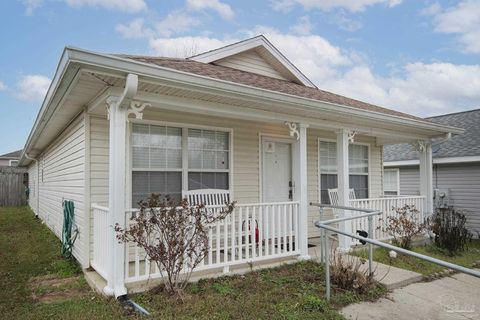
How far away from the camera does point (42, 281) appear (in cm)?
455

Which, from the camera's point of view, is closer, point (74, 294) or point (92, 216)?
point (74, 294)

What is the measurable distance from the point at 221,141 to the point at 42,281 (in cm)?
347

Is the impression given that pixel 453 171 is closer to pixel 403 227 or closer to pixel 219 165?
pixel 403 227

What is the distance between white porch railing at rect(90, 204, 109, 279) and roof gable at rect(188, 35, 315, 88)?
12.7 feet

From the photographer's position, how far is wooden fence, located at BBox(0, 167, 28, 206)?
58.7 ft

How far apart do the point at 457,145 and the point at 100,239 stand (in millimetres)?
10740

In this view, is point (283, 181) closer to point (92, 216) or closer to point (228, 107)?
point (228, 107)

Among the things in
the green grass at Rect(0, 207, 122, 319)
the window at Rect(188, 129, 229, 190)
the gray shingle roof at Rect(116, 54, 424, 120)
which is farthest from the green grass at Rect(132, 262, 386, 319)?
the gray shingle roof at Rect(116, 54, 424, 120)

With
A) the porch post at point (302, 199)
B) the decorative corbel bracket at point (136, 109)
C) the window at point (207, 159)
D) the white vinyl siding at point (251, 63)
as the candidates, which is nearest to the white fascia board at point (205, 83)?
the decorative corbel bracket at point (136, 109)

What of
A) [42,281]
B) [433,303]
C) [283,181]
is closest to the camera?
[433,303]

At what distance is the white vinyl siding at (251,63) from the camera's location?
7199mm

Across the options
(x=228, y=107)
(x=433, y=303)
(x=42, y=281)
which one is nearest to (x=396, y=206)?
(x=433, y=303)

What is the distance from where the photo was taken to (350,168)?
8141 mm

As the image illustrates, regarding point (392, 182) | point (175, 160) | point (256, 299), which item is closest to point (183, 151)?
point (175, 160)
